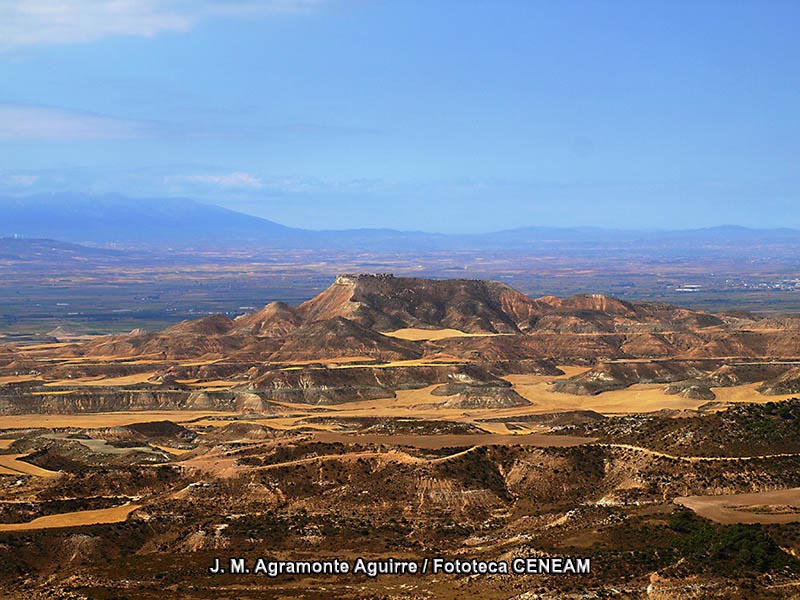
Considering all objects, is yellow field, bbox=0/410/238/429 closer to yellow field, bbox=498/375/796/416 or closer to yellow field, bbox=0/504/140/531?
yellow field, bbox=498/375/796/416

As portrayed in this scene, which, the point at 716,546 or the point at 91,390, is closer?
the point at 716,546

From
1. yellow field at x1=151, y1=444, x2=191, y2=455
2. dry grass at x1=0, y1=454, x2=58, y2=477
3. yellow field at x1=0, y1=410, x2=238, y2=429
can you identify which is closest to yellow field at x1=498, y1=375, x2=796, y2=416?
yellow field at x1=0, y1=410, x2=238, y2=429

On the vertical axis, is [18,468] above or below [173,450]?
above

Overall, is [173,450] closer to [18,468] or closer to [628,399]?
[18,468]

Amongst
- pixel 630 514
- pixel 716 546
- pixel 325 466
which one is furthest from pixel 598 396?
pixel 716 546

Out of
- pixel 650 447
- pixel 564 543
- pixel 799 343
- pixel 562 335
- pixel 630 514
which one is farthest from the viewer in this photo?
pixel 562 335

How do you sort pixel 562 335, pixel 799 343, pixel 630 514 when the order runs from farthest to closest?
pixel 562 335 → pixel 799 343 → pixel 630 514

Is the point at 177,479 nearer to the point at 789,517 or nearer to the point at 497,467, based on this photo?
the point at 497,467

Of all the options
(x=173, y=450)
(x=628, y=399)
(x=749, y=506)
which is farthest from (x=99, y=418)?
(x=749, y=506)
